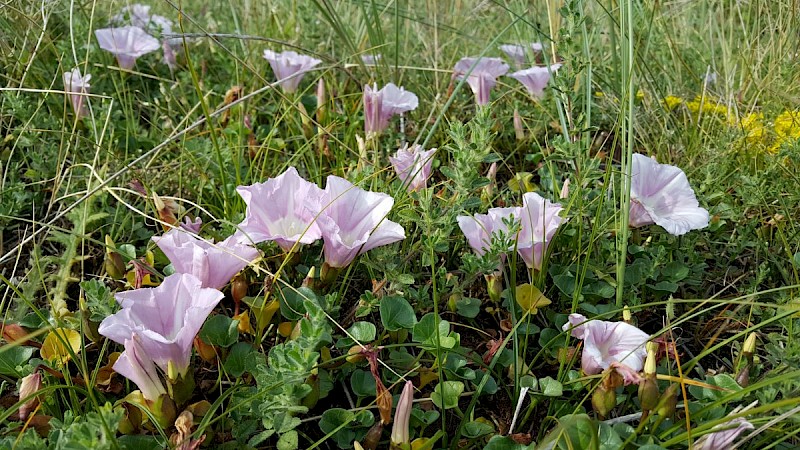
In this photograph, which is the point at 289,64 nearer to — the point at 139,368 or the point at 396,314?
the point at 396,314

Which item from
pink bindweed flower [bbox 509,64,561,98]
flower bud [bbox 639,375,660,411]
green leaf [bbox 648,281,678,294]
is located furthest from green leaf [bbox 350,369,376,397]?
pink bindweed flower [bbox 509,64,561,98]

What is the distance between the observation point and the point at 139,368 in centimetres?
126

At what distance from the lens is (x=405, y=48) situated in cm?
305

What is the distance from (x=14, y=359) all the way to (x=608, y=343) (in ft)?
3.90

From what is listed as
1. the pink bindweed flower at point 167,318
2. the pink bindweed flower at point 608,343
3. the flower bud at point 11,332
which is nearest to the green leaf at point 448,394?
the pink bindweed flower at point 608,343

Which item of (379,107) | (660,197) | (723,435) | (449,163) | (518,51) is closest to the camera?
(723,435)

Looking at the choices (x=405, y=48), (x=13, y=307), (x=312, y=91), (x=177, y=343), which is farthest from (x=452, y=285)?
(x=405, y=48)

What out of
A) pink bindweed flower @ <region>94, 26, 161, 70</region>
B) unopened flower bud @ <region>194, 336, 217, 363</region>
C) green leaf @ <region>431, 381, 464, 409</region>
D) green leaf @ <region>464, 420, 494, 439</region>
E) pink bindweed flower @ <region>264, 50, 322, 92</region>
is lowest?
green leaf @ <region>464, 420, 494, 439</region>

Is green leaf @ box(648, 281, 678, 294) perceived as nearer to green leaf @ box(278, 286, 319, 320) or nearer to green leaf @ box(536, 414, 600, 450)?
green leaf @ box(536, 414, 600, 450)

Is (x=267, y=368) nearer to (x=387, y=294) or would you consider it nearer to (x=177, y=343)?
(x=177, y=343)

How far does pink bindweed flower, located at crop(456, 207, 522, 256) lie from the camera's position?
157 centimetres

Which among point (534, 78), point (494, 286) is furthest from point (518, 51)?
point (494, 286)

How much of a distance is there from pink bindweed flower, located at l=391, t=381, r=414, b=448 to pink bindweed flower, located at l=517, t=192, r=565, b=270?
0.47m

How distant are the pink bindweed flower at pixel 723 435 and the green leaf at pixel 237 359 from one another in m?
0.86
